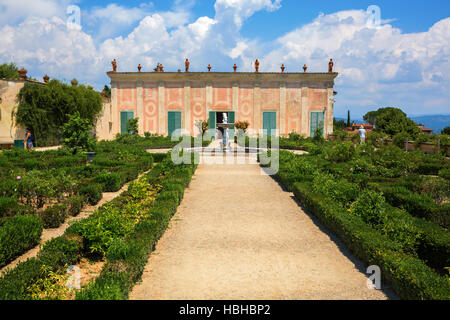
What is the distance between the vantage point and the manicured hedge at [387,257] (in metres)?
3.36

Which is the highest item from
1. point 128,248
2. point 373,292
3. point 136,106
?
point 136,106

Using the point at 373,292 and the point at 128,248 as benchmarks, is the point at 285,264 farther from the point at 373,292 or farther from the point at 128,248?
the point at 128,248

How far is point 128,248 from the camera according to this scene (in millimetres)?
4086

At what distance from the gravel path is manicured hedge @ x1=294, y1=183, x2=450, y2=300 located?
17 cm

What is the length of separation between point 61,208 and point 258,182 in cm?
569

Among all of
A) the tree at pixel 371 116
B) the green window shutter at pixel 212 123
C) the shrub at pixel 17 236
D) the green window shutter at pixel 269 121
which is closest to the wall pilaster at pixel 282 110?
the green window shutter at pixel 269 121

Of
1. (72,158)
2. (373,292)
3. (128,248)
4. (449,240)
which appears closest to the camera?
(373,292)

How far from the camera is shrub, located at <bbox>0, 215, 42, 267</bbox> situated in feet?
14.4

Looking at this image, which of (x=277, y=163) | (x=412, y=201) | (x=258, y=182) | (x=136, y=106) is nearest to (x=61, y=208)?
(x=258, y=182)

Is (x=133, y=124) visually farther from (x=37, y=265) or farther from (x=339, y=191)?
(x=37, y=265)

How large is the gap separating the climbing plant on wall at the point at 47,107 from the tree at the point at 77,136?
712 cm

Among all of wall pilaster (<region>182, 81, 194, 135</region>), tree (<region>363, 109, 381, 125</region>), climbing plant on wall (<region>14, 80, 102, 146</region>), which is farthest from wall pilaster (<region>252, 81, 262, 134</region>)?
tree (<region>363, 109, 381, 125</region>)

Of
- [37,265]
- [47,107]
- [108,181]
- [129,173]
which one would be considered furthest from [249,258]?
[47,107]
